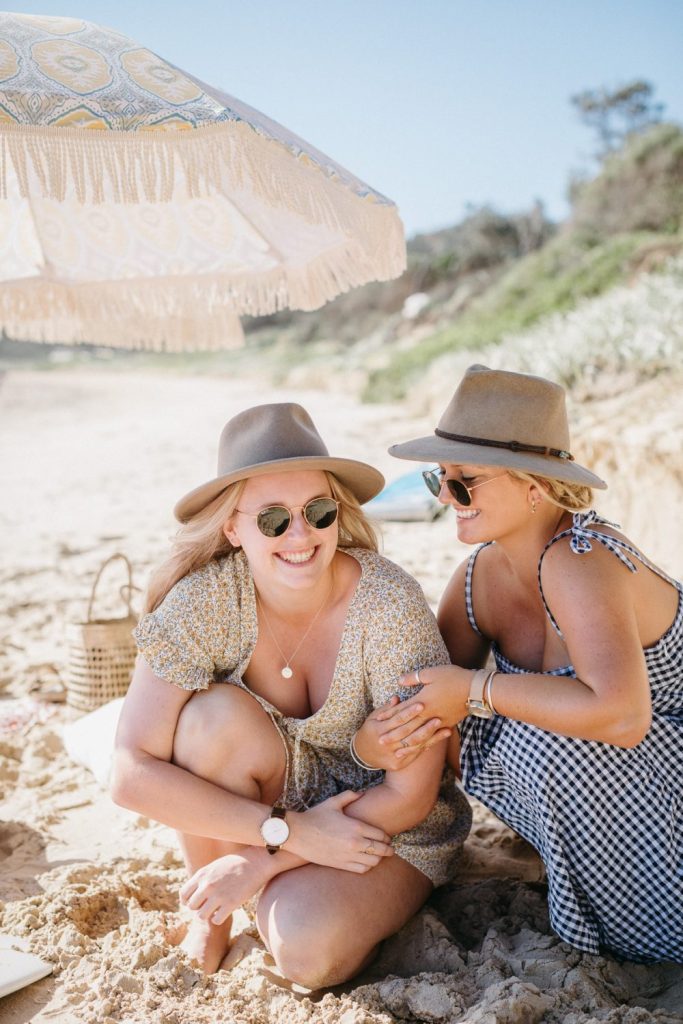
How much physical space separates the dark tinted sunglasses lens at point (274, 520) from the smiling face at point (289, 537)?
0.02 m

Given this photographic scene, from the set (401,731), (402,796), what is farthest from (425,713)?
(402,796)

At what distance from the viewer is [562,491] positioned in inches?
97.8

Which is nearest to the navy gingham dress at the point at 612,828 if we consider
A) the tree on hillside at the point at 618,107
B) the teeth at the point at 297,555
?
the teeth at the point at 297,555

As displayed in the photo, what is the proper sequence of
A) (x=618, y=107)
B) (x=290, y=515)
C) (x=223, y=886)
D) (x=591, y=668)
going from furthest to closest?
(x=618, y=107), (x=290, y=515), (x=223, y=886), (x=591, y=668)

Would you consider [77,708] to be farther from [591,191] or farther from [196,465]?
[591,191]

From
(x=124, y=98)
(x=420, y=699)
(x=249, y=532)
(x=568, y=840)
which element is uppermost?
(x=124, y=98)

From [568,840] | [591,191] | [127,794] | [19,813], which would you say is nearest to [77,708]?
[19,813]

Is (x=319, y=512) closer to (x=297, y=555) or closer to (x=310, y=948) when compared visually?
(x=297, y=555)

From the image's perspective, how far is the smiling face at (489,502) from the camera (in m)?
2.45

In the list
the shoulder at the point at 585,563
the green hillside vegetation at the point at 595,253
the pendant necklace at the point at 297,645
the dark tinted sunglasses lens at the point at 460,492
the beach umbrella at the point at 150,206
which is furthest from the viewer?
the green hillside vegetation at the point at 595,253

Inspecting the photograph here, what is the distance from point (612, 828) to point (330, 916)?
30.7 inches

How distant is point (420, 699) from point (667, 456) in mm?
3675

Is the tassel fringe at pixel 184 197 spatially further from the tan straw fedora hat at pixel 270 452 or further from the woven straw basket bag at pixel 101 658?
the woven straw basket bag at pixel 101 658

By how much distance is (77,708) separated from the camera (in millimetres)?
4098
